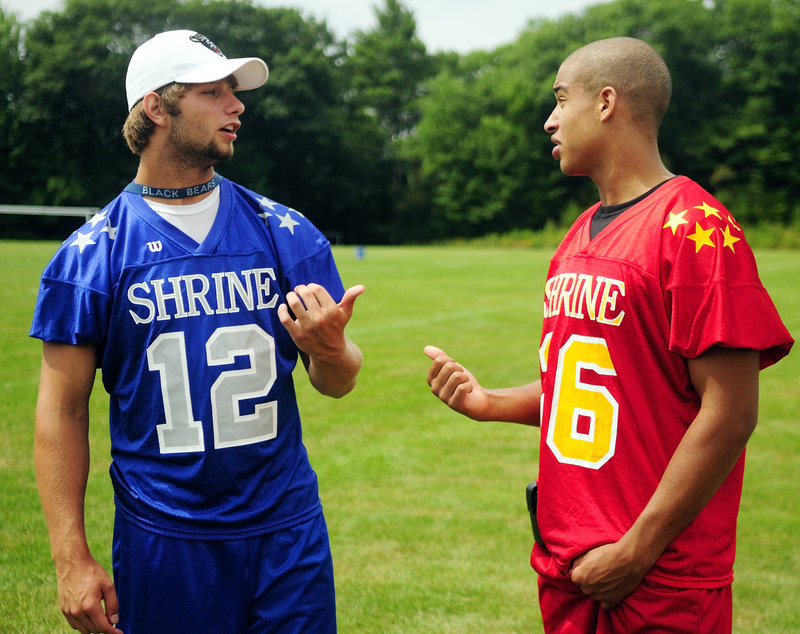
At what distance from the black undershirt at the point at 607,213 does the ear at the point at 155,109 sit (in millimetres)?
1421

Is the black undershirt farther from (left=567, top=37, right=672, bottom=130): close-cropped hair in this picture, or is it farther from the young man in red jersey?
(left=567, top=37, right=672, bottom=130): close-cropped hair

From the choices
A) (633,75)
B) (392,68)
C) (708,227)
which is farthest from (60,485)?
(392,68)

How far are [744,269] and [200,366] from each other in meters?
1.59

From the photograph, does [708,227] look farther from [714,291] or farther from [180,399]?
[180,399]

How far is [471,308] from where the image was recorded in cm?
1736

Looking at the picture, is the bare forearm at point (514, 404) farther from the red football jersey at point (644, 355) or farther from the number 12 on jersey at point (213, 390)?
the number 12 on jersey at point (213, 390)

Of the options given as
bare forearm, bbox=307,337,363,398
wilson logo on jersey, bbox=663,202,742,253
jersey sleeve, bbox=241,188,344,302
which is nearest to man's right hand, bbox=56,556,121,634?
bare forearm, bbox=307,337,363,398

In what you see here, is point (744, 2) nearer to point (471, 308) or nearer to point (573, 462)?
point (471, 308)

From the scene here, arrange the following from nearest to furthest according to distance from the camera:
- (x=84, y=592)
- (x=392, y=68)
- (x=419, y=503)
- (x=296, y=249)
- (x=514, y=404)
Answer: (x=84, y=592) < (x=296, y=249) < (x=514, y=404) < (x=419, y=503) < (x=392, y=68)

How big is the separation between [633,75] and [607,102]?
106 millimetres

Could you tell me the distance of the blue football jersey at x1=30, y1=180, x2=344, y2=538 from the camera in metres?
2.60

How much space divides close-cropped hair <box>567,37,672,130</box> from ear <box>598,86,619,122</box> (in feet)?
0.04

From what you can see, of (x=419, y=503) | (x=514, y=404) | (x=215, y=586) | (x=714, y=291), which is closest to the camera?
(x=714, y=291)

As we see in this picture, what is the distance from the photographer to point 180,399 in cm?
262
